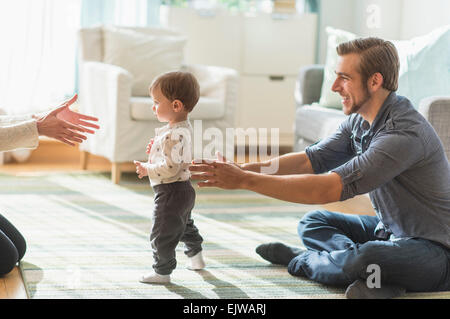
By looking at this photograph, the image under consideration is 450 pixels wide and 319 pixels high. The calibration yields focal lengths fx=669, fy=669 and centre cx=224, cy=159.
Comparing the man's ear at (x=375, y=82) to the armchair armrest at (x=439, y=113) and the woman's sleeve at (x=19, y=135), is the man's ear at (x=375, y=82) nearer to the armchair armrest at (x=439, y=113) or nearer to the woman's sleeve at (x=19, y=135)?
the armchair armrest at (x=439, y=113)

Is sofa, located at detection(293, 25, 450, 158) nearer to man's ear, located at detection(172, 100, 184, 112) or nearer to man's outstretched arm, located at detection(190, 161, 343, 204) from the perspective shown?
man's outstretched arm, located at detection(190, 161, 343, 204)

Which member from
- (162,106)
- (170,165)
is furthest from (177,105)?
(170,165)

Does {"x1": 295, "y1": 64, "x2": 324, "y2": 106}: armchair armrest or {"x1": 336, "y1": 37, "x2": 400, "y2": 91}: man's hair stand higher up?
{"x1": 336, "y1": 37, "x2": 400, "y2": 91}: man's hair

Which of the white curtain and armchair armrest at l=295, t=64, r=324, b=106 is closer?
armchair armrest at l=295, t=64, r=324, b=106

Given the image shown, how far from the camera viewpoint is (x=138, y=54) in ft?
13.7

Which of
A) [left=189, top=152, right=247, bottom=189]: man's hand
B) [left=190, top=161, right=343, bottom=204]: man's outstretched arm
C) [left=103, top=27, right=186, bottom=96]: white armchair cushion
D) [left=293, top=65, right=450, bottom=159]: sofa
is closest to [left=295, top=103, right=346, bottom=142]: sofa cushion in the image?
[left=293, top=65, right=450, bottom=159]: sofa

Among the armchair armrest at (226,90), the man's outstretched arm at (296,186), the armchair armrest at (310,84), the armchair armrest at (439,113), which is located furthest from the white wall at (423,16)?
the man's outstretched arm at (296,186)

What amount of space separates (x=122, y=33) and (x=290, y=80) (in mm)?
1389

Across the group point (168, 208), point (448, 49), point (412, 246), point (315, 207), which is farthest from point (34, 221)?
point (448, 49)

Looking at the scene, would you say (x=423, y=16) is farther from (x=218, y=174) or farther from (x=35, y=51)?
(x=218, y=174)

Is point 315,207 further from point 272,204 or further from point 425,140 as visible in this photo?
point 425,140

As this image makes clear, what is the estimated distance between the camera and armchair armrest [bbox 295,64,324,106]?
3.97 m

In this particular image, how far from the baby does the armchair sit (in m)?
1.63

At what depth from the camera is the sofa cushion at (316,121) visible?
3363 mm
